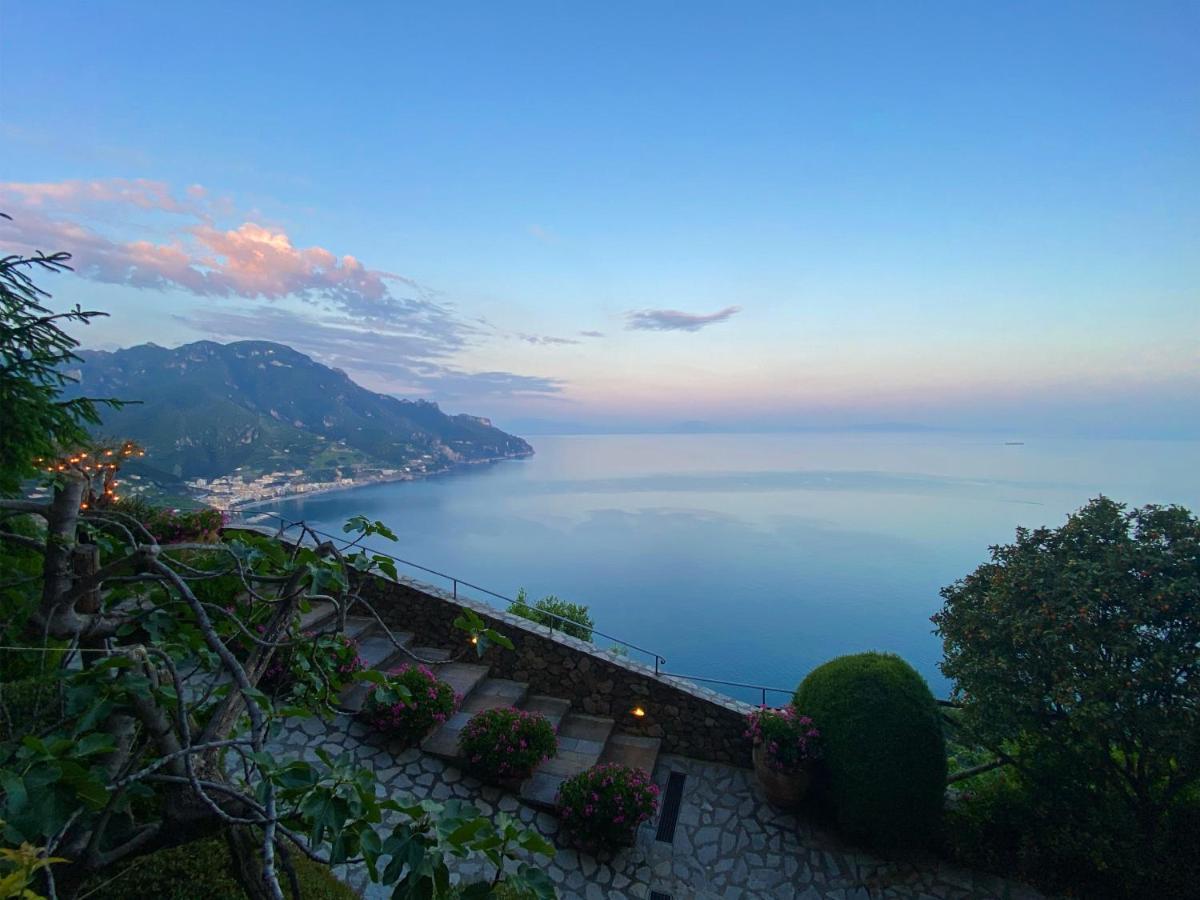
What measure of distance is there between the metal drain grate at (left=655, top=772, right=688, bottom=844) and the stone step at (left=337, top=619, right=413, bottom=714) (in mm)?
3819

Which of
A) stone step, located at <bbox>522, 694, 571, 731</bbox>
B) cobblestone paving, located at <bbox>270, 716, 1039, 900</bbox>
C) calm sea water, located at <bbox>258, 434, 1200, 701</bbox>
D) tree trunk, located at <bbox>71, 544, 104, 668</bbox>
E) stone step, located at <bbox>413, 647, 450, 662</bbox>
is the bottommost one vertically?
calm sea water, located at <bbox>258, 434, 1200, 701</bbox>

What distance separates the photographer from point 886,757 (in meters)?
5.46

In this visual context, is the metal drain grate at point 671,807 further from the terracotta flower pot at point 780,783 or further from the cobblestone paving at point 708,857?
the terracotta flower pot at point 780,783

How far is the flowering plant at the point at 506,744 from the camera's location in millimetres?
5719

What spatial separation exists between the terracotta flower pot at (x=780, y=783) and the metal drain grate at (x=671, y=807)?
1.00 meters

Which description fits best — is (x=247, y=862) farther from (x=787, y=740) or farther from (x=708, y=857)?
(x=787, y=740)

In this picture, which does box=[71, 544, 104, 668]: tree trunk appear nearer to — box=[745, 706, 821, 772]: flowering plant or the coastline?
box=[745, 706, 821, 772]: flowering plant

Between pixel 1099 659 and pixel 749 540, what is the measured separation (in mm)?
49503

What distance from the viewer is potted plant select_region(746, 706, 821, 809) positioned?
590cm

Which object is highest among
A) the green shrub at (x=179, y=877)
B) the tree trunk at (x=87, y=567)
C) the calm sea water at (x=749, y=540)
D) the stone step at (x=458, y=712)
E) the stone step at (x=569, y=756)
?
the tree trunk at (x=87, y=567)

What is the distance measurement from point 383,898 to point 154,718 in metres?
3.42

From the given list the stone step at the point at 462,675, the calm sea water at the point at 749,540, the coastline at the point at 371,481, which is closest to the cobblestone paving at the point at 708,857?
the stone step at the point at 462,675

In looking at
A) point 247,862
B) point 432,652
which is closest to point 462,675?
point 432,652

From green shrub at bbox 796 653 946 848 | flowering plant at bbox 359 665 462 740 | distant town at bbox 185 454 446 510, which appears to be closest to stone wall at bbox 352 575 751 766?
flowering plant at bbox 359 665 462 740
